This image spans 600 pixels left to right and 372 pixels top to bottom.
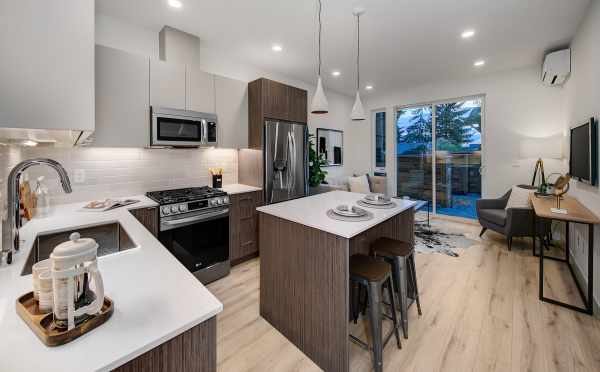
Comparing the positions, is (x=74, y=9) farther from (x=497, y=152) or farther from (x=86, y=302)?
(x=497, y=152)

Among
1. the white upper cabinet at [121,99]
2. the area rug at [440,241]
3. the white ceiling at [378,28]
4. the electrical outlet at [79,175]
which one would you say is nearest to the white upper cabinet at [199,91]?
the white upper cabinet at [121,99]

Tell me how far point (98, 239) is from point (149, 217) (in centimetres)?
52

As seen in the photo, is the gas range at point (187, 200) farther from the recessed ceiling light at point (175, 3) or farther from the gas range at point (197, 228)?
the recessed ceiling light at point (175, 3)

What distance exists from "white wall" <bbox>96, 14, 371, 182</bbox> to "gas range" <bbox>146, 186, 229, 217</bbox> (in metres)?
1.61

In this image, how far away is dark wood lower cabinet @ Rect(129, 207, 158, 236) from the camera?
2.27 meters

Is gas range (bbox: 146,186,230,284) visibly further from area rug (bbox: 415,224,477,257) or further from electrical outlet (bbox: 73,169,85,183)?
area rug (bbox: 415,224,477,257)

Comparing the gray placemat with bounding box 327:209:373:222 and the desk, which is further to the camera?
the desk

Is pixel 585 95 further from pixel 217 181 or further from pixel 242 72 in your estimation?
pixel 217 181

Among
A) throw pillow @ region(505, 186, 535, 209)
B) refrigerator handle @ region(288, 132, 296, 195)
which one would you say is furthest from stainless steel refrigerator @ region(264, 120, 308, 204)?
throw pillow @ region(505, 186, 535, 209)

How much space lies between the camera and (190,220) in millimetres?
2549

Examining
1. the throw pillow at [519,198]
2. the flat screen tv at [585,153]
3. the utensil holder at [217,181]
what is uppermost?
the flat screen tv at [585,153]

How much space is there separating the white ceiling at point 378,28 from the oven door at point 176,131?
1.05 meters

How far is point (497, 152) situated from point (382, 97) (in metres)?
2.57

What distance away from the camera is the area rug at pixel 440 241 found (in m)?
3.59
